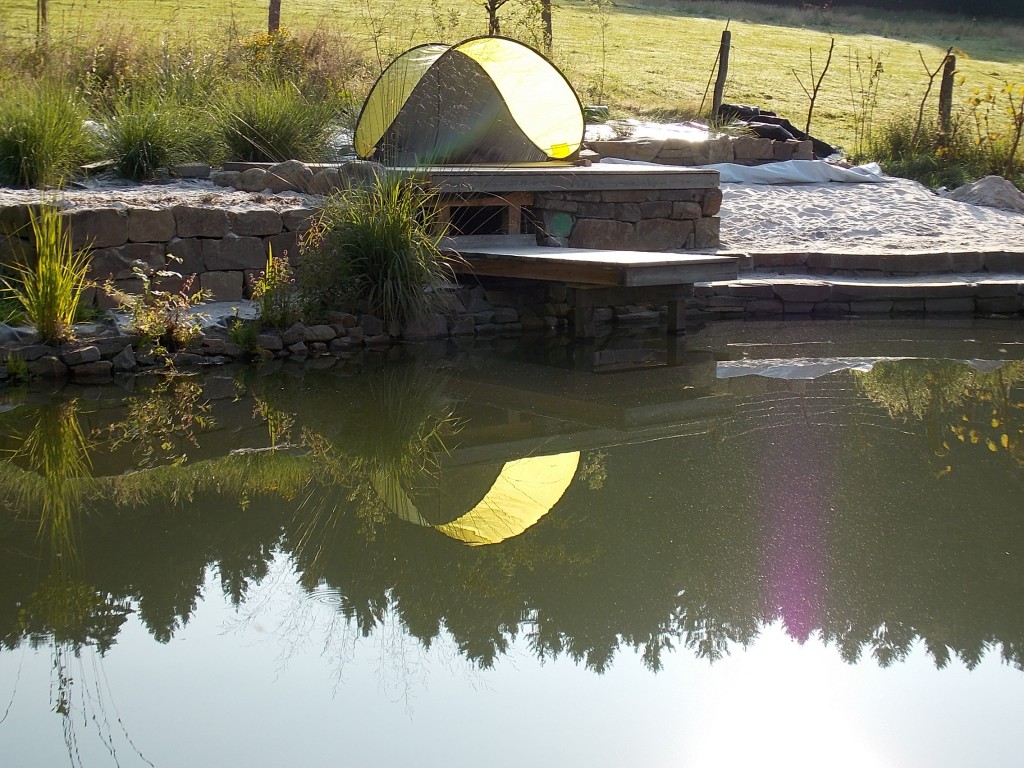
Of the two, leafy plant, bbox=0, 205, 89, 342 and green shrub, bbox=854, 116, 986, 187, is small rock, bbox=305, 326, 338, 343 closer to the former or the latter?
leafy plant, bbox=0, 205, 89, 342

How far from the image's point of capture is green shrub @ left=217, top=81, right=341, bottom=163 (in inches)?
348

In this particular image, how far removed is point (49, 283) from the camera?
6.52 meters

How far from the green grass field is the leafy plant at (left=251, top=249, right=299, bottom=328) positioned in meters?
3.86

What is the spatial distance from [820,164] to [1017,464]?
7.96 m

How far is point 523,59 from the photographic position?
9680 millimetres

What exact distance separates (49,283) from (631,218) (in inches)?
179

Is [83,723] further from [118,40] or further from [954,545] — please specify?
[118,40]

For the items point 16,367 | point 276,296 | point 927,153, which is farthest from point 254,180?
point 927,153

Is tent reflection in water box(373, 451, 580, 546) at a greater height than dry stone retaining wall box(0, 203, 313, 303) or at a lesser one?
lesser

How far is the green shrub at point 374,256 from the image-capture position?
745cm

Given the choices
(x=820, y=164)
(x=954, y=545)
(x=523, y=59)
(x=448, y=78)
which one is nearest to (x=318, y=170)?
(x=448, y=78)

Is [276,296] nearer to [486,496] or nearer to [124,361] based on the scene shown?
[124,361]

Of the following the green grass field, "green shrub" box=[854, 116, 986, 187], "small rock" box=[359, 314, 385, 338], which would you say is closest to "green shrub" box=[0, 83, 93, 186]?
"small rock" box=[359, 314, 385, 338]

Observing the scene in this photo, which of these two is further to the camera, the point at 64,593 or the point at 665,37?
the point at 665,37
